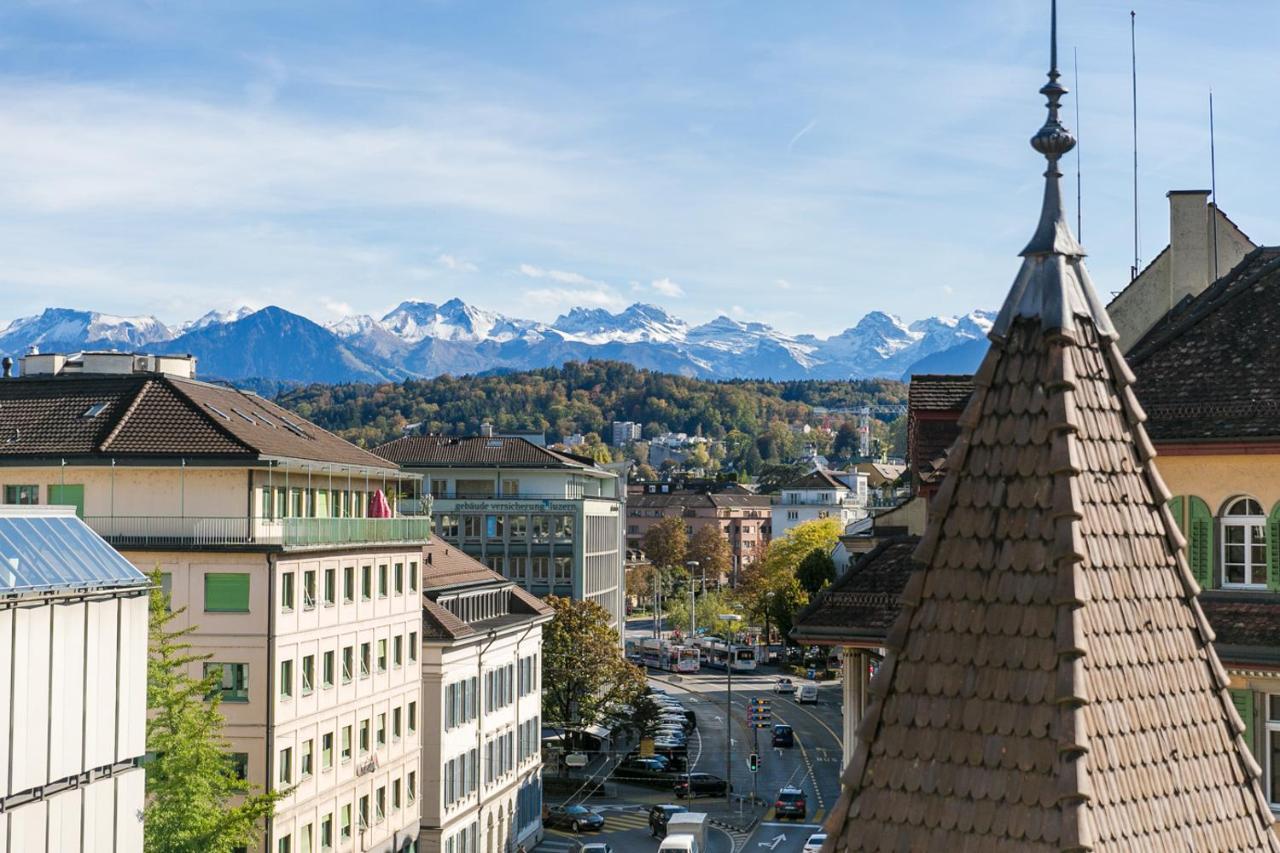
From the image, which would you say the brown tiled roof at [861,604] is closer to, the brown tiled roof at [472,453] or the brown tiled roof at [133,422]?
the brown tiled roof at [133,422]

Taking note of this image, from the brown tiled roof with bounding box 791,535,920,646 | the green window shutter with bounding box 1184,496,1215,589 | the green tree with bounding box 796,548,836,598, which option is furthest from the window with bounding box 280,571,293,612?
the green tree with bounding box 796,548,836,598

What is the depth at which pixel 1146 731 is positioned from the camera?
11211 mm

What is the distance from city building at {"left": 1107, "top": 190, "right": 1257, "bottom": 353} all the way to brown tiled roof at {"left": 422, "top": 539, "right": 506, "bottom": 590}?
1689 inches

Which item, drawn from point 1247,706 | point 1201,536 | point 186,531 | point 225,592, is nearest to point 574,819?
point 225,592

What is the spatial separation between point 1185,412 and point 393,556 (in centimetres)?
4366

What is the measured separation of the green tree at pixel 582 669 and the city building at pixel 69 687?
53.3 meters

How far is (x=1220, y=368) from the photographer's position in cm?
2677

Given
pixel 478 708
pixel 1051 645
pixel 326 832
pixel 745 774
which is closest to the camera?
pixel 1051 645

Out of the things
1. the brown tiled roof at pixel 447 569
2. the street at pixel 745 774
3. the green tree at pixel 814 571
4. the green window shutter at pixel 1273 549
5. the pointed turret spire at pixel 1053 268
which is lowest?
the street at pixel 745 774

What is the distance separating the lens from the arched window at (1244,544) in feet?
85.3

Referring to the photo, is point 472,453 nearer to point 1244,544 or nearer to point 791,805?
point 791,805

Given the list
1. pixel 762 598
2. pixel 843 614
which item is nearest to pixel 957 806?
pixel 843 614

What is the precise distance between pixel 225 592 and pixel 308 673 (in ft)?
15.2

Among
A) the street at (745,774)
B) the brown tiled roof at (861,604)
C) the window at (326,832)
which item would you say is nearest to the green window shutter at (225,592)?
the window at (326,832)
